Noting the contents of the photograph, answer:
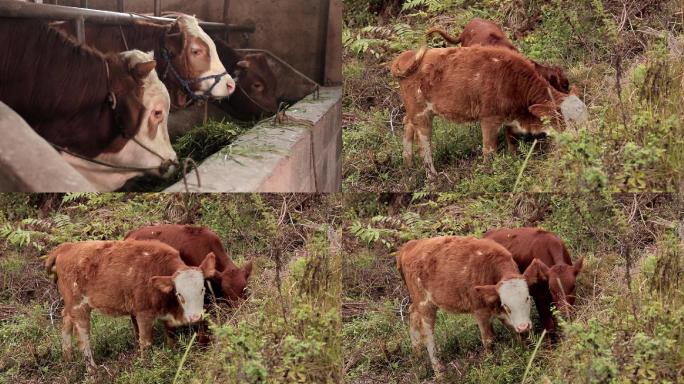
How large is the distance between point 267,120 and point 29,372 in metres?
1.75

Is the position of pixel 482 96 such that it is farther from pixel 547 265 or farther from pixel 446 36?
pixel 547 265

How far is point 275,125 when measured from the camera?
6.64 m

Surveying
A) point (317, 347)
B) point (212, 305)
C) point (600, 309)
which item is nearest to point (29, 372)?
point (212, 305)

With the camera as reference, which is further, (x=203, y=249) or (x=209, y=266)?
(x=203, y=249)

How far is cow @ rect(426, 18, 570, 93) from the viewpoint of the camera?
646 centimetres

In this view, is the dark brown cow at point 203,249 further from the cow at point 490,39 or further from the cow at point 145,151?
the cow at point 490,39

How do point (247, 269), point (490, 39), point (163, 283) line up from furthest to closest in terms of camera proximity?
point (247, 269) < point (490, 39) < point (163, 283)

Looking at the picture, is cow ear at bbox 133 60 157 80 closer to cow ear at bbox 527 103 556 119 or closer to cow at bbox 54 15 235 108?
cow at bbox 54 15 235 108

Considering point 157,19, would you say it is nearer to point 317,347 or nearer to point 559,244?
point 317,347

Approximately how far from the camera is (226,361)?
6.21 metres

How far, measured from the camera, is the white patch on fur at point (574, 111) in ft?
20.8

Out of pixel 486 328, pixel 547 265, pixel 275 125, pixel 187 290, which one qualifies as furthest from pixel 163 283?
pixel 547 265

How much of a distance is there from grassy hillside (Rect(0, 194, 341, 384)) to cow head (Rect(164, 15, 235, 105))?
1.75 feet

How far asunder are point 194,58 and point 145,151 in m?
0.53
